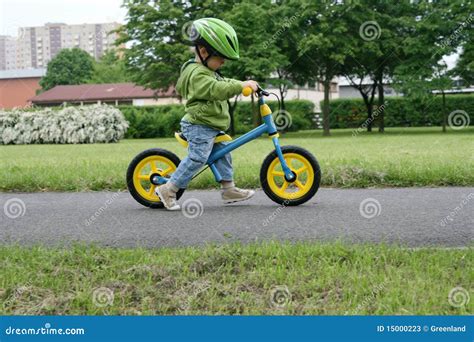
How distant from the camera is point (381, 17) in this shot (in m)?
29.8

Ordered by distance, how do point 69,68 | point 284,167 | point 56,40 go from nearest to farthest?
1. point 284,167
2. point 69,68
3. point 56,40

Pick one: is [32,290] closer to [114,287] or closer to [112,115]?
[114,287]

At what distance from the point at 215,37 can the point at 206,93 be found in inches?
18.2

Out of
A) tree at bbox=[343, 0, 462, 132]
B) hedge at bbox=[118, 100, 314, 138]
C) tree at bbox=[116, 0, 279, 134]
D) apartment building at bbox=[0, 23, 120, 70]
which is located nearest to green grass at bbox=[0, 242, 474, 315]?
tree at bbox=[116, 0, 279, 134]

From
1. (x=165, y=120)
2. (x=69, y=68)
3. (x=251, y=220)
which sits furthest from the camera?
(x=69, y=68)

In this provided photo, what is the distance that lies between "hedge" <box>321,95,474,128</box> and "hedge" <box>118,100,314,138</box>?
3.29 metres

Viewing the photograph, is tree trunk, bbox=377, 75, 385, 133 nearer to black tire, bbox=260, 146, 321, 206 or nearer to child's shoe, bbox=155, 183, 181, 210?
black tire, bbox=260, 146, 321, 206

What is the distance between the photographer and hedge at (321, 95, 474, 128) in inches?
1489

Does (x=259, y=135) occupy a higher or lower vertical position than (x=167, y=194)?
higher

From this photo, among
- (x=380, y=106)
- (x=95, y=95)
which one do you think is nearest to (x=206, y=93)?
(x=380, y=106)

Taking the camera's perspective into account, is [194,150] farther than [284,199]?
No

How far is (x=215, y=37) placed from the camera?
16.4 ft

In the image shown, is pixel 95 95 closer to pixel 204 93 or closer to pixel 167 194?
pixel 167 194

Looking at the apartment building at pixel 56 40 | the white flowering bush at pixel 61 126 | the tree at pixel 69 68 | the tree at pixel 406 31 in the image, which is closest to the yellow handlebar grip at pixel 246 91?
the white flowering bush at pixel 61 126
